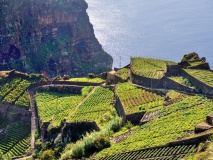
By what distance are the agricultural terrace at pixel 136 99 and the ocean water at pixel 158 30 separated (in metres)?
53.2

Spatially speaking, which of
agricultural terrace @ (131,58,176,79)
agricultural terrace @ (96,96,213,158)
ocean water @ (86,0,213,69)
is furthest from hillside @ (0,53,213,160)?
ocean water @ (86,0,213,69)

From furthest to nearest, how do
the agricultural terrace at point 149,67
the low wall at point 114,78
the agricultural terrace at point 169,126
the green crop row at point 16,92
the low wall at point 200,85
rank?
the green crop row at point 16,92 < the low wall at point 114,78 < the agricultural terrace at point 149,67 < the low wall at point 200,85 < the agricultural terrace at point 169,126

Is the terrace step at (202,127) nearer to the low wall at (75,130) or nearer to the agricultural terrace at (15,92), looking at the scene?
the low wall at (75,130)

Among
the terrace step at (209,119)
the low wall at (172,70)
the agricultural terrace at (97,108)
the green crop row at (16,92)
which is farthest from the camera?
the green crop row at (16,92)

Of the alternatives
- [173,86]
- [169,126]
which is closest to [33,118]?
[173,86]

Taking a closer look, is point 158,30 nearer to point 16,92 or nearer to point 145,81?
point 16,92

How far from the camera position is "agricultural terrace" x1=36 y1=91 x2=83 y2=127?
57791mm

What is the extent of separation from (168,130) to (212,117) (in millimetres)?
5137

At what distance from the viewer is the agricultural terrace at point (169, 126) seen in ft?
121

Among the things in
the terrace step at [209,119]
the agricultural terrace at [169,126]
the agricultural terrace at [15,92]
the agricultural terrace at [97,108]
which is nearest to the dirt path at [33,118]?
the agricultural terrace at [15,92]

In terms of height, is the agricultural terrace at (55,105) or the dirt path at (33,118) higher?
the agricultural terrace at (55,105)

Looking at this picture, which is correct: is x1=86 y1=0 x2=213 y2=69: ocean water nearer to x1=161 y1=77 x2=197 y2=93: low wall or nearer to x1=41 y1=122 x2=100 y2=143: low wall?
x1=161 y1=77 x2=197 y2=93: low wall

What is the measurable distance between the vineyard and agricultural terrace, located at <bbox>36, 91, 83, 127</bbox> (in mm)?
19034

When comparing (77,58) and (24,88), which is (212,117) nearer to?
(24,88)
